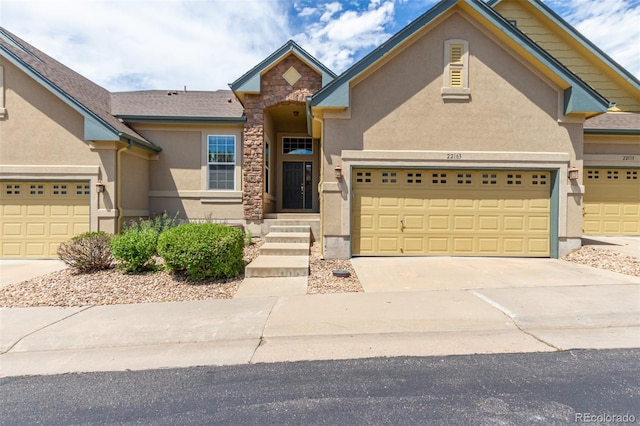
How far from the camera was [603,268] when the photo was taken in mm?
7457

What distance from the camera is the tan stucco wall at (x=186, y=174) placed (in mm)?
11656

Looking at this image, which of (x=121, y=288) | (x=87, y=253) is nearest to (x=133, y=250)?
(x=121, y=288)

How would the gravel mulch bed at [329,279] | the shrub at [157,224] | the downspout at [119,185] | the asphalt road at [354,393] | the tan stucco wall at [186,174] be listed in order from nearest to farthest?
the asphalt road at [354,393] → the gravel mulch bed at [329,279] → the shrub at [157,224] → the downspout at [119,185] → the tan stucco wall at [186,174]

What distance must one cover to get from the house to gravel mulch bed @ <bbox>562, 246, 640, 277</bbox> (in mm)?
386

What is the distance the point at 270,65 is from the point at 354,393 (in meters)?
10.6

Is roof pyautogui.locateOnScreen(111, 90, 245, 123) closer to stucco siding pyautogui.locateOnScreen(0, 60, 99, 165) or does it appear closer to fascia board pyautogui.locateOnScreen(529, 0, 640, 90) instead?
Result: stucco siding pyautogui.locateOnScreen(0, 60, 99, 165)

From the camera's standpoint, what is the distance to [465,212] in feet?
29.1

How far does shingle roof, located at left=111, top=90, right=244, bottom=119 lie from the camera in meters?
11.8

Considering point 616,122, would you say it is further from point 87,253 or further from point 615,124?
point 87,253

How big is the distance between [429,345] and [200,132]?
10.8 meters

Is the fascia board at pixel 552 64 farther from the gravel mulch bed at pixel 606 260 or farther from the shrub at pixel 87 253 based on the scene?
the shrub at pixel 87 253

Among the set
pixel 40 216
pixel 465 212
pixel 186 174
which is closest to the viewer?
pixel 465 212

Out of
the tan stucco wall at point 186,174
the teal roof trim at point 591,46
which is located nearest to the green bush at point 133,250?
the tan stucco wall at point 186,174

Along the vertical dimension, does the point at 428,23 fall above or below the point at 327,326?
above
